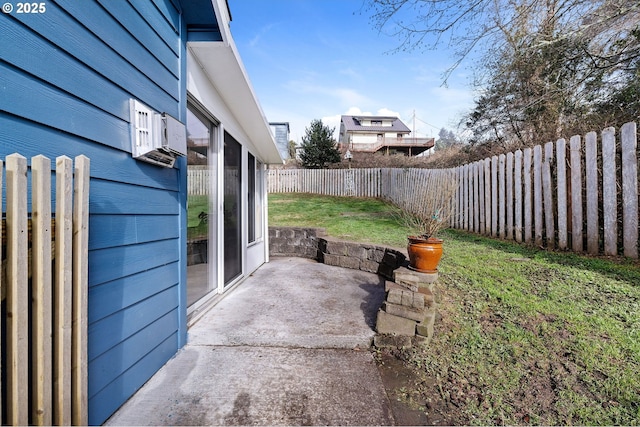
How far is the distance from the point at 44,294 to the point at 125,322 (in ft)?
2.27

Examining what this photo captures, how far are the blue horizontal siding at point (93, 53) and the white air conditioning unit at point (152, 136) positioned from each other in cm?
11

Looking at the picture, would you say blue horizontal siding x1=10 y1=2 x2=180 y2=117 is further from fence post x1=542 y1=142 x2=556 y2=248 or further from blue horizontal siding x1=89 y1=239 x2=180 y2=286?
fence post x1=542 y1=142 x2=556 y2=248

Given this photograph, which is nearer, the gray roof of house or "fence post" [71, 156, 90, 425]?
"fence post" [71, 156, 90, 425]

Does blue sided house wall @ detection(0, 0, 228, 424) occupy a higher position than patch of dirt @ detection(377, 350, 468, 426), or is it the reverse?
blue sided house wall @ detection(0, 0, 228, 424)

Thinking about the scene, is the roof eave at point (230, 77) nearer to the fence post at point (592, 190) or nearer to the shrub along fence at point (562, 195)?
the shrub along fence at point (562, 195)

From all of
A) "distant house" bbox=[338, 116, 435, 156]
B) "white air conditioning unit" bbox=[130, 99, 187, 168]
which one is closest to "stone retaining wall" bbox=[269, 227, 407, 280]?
"white air conditioning unit" bbox=[130, 99, 187, 168]

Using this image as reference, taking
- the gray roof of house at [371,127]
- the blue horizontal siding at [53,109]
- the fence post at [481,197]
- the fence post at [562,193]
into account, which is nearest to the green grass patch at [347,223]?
the fence post at [481,197]

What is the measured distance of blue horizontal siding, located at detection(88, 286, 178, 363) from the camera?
1.47 metres

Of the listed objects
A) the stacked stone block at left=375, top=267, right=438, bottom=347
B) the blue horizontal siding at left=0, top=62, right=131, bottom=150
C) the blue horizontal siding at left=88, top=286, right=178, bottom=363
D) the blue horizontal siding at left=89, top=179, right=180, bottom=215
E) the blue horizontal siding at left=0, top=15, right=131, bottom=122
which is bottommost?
the stacked stone block at left=375, top=267, right=438, bottom=347

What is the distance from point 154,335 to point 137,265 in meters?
0.56

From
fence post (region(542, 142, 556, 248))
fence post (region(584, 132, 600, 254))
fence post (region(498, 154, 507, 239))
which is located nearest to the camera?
fence post (region(584, 132, 600, 254))

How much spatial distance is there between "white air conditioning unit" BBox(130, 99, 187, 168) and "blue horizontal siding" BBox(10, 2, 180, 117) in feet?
0.37

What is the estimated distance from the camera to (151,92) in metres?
1.93

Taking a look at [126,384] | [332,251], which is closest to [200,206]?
[126,384]
